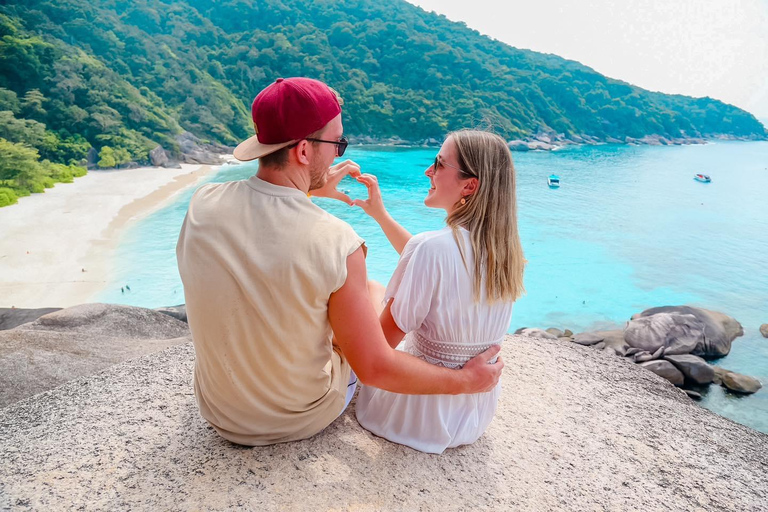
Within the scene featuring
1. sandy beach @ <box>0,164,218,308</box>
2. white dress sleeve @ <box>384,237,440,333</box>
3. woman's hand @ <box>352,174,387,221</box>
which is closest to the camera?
white dress sleeve @ <box>384,237,440,333</box>

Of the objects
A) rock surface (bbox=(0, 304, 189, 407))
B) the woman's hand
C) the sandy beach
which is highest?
the woman's hand

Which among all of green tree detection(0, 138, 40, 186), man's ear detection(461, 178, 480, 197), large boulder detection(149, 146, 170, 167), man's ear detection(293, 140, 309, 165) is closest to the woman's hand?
man's ear detection(461, 178, 480, 197)

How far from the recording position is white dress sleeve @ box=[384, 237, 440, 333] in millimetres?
2023

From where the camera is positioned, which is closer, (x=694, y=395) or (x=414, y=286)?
(x=414, y=286)

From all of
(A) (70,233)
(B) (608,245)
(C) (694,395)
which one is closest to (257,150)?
(C) (694,395)

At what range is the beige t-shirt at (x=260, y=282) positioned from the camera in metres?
1.66

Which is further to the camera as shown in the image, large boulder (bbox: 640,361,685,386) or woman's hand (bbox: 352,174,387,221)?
large boulder (bbox: 640,361,685,386)

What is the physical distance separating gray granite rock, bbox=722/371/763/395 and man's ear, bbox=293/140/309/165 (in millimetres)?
9605

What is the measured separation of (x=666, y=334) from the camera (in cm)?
948

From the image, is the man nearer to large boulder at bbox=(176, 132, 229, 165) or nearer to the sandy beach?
the sandy beach

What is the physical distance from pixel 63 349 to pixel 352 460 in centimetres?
349

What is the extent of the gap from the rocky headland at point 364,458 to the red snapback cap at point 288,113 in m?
1.43

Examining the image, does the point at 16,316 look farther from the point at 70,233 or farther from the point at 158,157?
the point at 158,157

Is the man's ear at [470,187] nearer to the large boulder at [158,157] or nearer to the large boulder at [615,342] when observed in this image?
the large boulder at [615,342]
